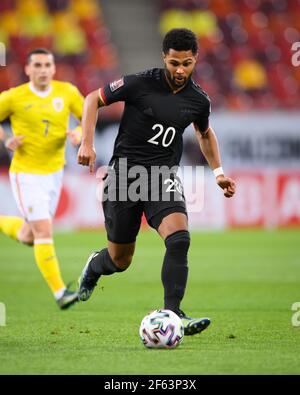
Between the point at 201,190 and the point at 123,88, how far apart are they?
10540mm

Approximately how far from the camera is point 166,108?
650cm

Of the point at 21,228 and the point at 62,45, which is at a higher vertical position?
the point at 62,45

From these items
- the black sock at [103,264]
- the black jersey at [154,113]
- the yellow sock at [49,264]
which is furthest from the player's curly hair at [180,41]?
the yellow sock at [49,264]

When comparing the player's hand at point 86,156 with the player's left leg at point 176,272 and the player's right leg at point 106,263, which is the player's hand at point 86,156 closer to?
the player's left leg at point 176,272

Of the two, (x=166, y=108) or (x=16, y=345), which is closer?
(x=16, y=345)

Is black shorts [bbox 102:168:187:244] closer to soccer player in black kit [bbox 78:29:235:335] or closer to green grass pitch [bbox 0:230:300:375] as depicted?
soccer player in black kit [bbox 78:29:235:335]

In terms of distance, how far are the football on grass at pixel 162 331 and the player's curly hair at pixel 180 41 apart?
1.77 meters

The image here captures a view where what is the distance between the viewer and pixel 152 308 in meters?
8.34

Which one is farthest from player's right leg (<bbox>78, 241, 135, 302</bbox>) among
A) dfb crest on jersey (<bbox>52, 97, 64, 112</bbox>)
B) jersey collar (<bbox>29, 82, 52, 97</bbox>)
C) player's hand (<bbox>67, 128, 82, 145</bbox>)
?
jersey collar (<bbox>29, 82, 52, 97</bbox>)

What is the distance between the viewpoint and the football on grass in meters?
5.82

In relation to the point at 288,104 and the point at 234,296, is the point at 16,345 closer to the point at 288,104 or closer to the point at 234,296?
the point at 234,296
